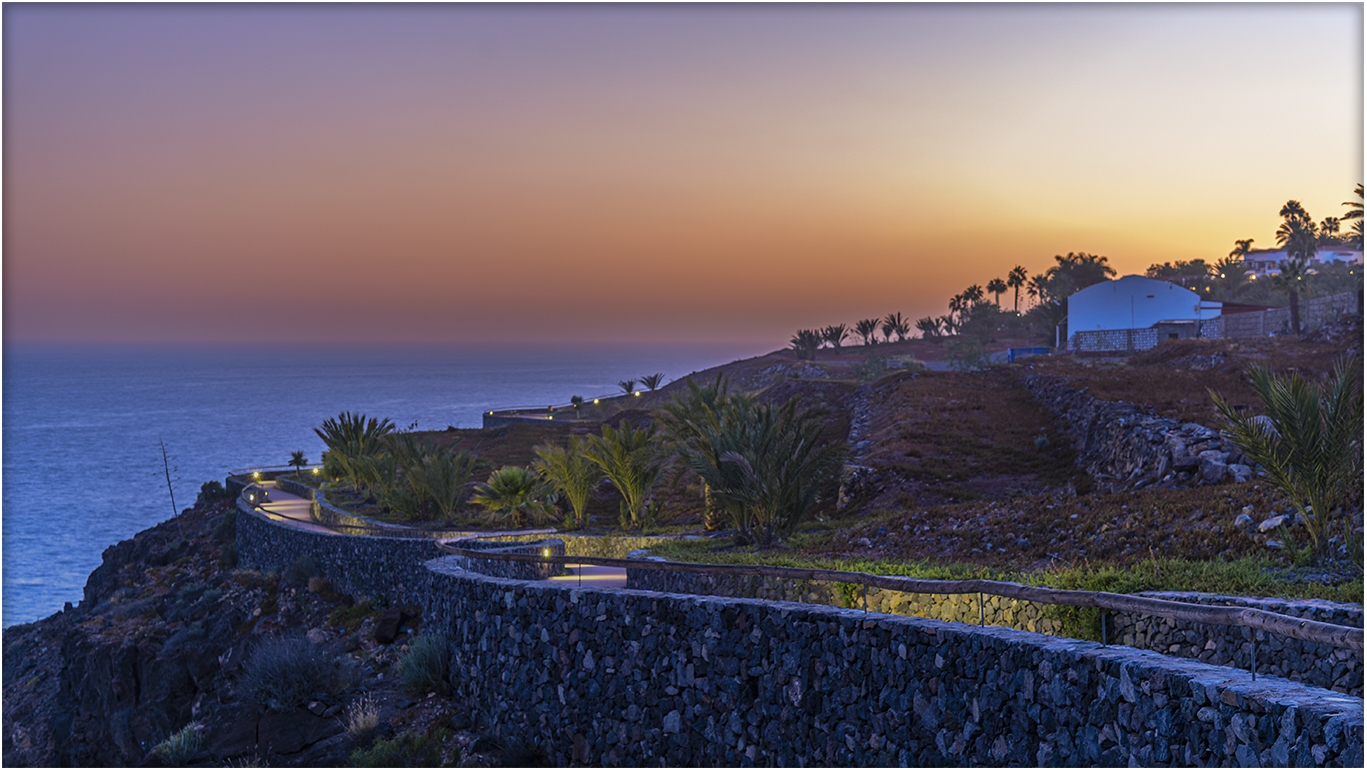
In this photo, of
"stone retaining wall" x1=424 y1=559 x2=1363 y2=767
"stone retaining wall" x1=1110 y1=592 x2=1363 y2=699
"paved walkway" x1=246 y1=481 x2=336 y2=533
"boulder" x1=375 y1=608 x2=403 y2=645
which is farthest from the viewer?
"paved walkway" x1=246 y1=481 x2=336 y2=533

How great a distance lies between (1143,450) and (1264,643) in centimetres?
1635

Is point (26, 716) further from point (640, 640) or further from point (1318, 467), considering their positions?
point (1318, 467)

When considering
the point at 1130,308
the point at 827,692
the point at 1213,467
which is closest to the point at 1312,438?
the point at 827,692

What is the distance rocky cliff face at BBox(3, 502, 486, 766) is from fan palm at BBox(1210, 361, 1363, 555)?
12471 mm

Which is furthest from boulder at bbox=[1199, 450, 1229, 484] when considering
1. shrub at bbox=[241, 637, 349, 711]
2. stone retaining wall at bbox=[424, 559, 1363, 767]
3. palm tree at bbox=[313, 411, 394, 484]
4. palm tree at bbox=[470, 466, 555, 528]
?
palm tree at bbox=[313, 411, 394, 484]

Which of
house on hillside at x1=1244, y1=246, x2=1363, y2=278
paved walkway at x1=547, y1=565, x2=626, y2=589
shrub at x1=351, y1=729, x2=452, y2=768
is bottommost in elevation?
shrub at x1=351, y1=729, x2=452, y2=768

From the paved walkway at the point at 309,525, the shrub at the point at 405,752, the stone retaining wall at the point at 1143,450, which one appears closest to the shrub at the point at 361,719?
the shrub at the point at 405,752

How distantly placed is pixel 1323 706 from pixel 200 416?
181 metres

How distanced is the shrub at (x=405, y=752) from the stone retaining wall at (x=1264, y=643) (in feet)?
31.2

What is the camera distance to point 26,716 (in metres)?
28.6

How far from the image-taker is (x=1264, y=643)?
7.92 meters

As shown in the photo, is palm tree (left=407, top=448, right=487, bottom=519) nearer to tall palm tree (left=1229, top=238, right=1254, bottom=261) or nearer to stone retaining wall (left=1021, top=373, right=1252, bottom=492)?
stone retaining wall (left=1021, top=373, right=1252, bottom=492)

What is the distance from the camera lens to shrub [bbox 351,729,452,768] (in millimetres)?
12953

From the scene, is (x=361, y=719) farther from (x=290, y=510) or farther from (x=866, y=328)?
(x=866, y=328)
